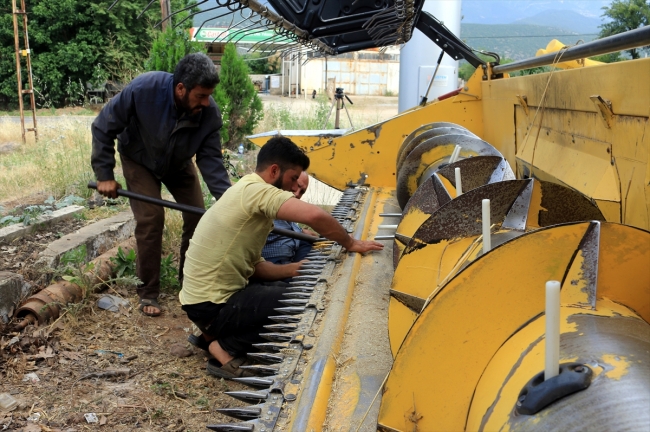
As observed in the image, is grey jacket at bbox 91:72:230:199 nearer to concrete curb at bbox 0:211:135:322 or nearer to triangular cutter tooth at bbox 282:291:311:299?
concrete curb at bbox 0:211:135:322

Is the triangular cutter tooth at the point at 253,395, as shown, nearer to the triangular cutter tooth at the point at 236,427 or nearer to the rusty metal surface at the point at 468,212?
the triangular cutter tooth at the point at 236,427

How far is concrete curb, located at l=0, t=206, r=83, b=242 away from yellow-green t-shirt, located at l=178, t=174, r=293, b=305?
98.4 inches

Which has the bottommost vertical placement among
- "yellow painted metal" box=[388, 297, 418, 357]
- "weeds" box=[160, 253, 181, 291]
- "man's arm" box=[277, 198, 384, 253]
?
"weeds" box=[160, 253, 181, 291]

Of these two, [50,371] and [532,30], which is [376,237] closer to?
[50,371]

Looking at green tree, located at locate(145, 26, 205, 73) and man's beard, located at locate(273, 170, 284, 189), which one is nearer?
man's beard, located at locate(273, 170, 284, 189)

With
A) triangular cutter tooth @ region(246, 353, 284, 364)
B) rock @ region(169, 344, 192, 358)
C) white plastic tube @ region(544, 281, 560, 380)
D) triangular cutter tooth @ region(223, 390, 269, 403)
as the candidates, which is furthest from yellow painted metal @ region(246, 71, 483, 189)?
white plastic tube @ region(544, 281, 560, 380)

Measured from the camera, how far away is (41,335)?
4145 millimetres

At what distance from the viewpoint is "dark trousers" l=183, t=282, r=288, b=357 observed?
3.60m

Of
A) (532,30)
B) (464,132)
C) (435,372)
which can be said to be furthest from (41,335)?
(532,30)

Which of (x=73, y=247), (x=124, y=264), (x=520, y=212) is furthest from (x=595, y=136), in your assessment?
(x=73, y=247)

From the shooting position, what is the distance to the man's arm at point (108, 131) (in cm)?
452

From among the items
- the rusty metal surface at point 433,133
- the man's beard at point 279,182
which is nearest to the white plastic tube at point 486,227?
the man's beard at point 279,182

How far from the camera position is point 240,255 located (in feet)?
12.0

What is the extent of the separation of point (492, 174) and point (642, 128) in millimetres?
630
